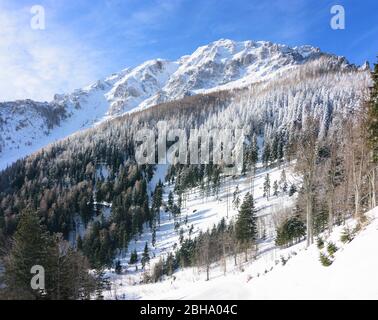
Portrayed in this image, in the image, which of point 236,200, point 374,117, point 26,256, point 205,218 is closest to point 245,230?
point 374,117

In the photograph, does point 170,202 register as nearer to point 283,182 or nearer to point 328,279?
point 283,182

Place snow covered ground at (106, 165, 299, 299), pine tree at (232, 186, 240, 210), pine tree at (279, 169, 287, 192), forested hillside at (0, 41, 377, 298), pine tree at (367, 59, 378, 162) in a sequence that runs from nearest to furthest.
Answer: pine tree at (367, 59, 378, 162) → forested hillside at (0, 41, 377, 298) → snow covered ground at (106, 165, 299, 299) → pine tree at (279, 169, 287, 192) → pine tree at (232, 186, 240, 210)

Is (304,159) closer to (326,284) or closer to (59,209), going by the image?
(326,284)

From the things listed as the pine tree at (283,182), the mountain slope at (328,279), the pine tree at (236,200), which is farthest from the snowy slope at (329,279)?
the pine tree at (283,182)

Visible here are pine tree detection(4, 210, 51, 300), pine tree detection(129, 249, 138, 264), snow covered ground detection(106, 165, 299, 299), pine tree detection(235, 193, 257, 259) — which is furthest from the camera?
pine tree detection(129, 249, 138, 264)

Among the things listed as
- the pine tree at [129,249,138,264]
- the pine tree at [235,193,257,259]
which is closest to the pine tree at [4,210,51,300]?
the pine tree at [235,193,257,259]

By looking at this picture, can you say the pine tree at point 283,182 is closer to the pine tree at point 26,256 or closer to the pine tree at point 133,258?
the pine tree at point 133,258

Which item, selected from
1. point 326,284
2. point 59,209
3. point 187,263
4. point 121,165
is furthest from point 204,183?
point 326,284

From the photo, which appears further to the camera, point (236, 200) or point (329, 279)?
point (236, 200)

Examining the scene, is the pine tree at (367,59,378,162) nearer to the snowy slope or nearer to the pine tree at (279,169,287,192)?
the snowy slope

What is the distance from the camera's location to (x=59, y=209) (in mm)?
140750
